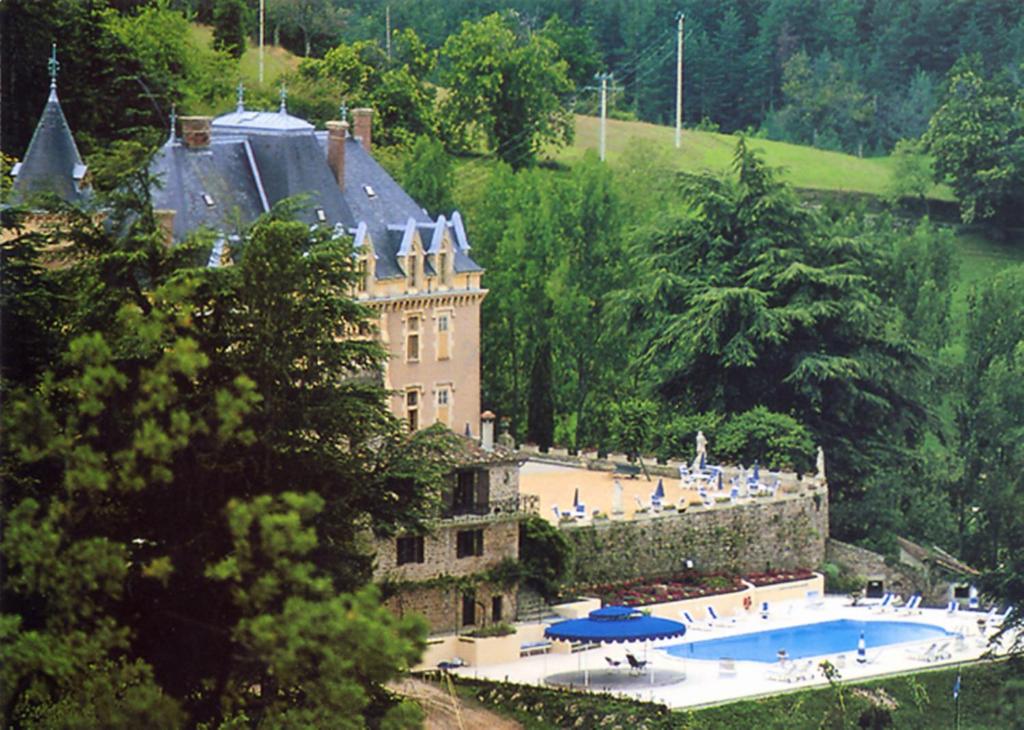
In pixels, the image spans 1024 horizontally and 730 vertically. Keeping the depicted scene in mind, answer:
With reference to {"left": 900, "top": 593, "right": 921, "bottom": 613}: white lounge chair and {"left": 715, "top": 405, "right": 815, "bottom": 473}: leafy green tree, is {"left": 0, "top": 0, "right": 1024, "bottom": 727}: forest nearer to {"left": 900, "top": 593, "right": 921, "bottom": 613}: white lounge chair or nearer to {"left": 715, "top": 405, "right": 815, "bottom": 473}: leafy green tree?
{"left": 715, "top": 405, "right": 815, "bottom": 473}: leafy green tree

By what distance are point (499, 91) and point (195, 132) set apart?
93.7ft

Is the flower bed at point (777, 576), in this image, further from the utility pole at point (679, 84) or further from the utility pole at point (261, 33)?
the utility pole at point (679, 84)

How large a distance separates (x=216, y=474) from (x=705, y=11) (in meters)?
74.5

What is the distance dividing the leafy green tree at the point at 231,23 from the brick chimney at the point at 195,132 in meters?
27.4

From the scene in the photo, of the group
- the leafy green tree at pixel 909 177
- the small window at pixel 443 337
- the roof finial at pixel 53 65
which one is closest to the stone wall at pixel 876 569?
the small window at pixel 443 337

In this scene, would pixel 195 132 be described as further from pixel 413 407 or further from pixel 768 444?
pixel 768 444

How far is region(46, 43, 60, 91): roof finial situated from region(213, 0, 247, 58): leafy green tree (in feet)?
60.9

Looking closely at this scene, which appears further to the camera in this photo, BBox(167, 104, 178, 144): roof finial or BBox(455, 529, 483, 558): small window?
BBox(167, 104, 178, 144): roof finial

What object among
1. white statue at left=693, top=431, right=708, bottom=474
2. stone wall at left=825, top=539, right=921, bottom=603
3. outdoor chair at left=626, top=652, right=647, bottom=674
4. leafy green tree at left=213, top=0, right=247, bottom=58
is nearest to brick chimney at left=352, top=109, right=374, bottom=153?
A: white statue at left=693, top=431, right=708, bottom=474

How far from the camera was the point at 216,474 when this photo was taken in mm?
46062

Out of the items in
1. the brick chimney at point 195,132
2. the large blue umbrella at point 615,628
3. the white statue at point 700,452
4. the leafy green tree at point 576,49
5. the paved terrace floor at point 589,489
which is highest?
the brick chimney at point 195,132

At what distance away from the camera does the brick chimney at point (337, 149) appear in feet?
218

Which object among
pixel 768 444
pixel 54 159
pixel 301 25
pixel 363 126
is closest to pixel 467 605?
pixel 54 159

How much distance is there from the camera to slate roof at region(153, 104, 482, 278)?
6372 centimetres
